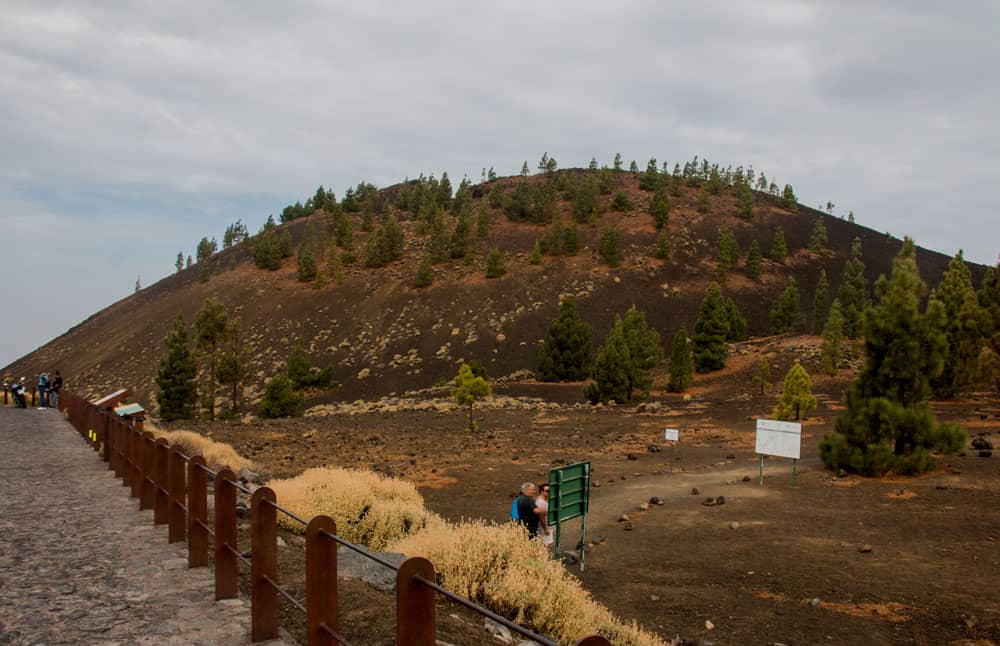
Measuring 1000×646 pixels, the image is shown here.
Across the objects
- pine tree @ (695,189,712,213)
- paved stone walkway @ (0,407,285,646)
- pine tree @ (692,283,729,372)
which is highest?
pine tree @ (695,189,712,213)

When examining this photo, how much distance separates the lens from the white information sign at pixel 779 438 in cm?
1691

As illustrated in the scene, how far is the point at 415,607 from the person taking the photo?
306 centimetres

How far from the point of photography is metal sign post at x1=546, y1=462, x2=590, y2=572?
10836 mm

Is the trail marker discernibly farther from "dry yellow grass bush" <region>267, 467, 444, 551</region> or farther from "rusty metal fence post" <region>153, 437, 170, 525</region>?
"rusty metal fence post" <region>153, 437, 170, 525</region>

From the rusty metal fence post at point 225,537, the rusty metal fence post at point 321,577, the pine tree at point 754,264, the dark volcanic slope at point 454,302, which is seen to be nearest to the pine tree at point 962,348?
the rusty metal fence post at point 225,537

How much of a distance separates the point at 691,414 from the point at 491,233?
66.6m

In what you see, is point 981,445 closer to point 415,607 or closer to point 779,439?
point 779,439

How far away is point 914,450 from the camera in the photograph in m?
17.3

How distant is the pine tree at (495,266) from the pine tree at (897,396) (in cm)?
6505

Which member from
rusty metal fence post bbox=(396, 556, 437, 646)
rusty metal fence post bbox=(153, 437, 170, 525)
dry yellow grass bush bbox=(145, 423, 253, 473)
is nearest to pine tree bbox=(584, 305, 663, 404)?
dry yellow grass bush bbox=(145, 423, 253, 473)

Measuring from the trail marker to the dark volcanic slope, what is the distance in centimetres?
4511

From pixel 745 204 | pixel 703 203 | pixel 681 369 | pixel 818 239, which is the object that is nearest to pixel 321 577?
pixel 681 369

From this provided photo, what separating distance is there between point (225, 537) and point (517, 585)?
→ 9.40 ft

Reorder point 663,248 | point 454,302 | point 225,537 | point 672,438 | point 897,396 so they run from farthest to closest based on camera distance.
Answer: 1. point 663,248
2. point 454,302
3. point 672,438
4. point 897,396
5. point 225,537
